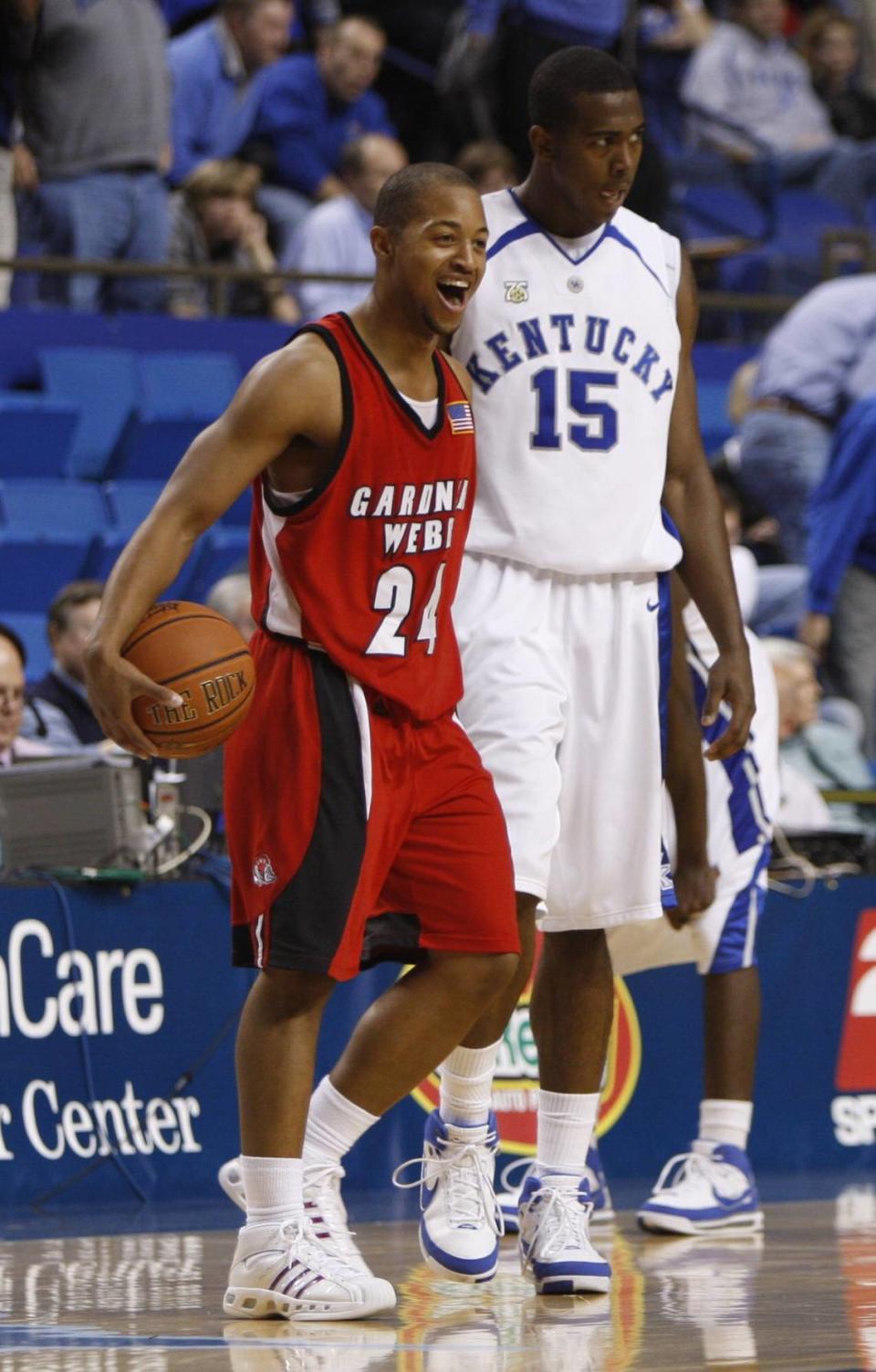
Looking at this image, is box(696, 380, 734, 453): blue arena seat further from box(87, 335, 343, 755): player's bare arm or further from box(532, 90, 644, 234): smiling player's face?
box(87, 335, 343, 755): player's bare arm

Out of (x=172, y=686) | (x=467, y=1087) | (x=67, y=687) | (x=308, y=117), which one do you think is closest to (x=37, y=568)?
(x=67, y=687)

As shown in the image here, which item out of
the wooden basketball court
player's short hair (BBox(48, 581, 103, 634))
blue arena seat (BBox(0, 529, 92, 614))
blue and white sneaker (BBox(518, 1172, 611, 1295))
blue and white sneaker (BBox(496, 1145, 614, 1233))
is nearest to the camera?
the wooden basketball court

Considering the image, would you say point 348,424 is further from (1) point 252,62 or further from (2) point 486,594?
(1) point 252,62

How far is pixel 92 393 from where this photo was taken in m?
10.7

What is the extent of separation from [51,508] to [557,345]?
6.21 metres

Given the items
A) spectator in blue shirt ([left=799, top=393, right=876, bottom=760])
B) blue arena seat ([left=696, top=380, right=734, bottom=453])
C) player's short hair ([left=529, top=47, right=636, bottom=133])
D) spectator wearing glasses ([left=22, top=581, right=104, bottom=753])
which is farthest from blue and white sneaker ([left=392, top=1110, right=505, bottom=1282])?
blue arena seat ([left=696, top=380, right=734, bottom=453])

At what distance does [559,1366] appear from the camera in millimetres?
3365

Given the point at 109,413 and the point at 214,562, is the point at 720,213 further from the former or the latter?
the point at 214,562

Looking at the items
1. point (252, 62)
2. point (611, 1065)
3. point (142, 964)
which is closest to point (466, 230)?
point (142, 964)

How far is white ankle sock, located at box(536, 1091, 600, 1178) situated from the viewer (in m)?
4.46

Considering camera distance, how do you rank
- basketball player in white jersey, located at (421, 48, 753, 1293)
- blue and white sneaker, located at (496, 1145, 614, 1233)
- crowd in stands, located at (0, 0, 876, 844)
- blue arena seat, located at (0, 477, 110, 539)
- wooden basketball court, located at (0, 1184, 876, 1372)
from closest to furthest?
wooden basketball court, located at (0, 1184, 876, 1372)
basketball player in white jersey, located at (421, 48, 753, 1293)
blue and white sneaker, located at (496, 1145, 614, 1233)
crowd in stands, located at (0, 0, 876, 844)
blue arena seat, located at (0, 477, 110, 539)

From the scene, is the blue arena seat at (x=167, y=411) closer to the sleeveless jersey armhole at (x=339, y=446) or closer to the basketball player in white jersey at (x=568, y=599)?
the basketball player in white jersey at (x=568, y=599)

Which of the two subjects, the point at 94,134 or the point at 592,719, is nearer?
the point at 592,719

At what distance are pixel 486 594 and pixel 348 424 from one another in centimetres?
61
